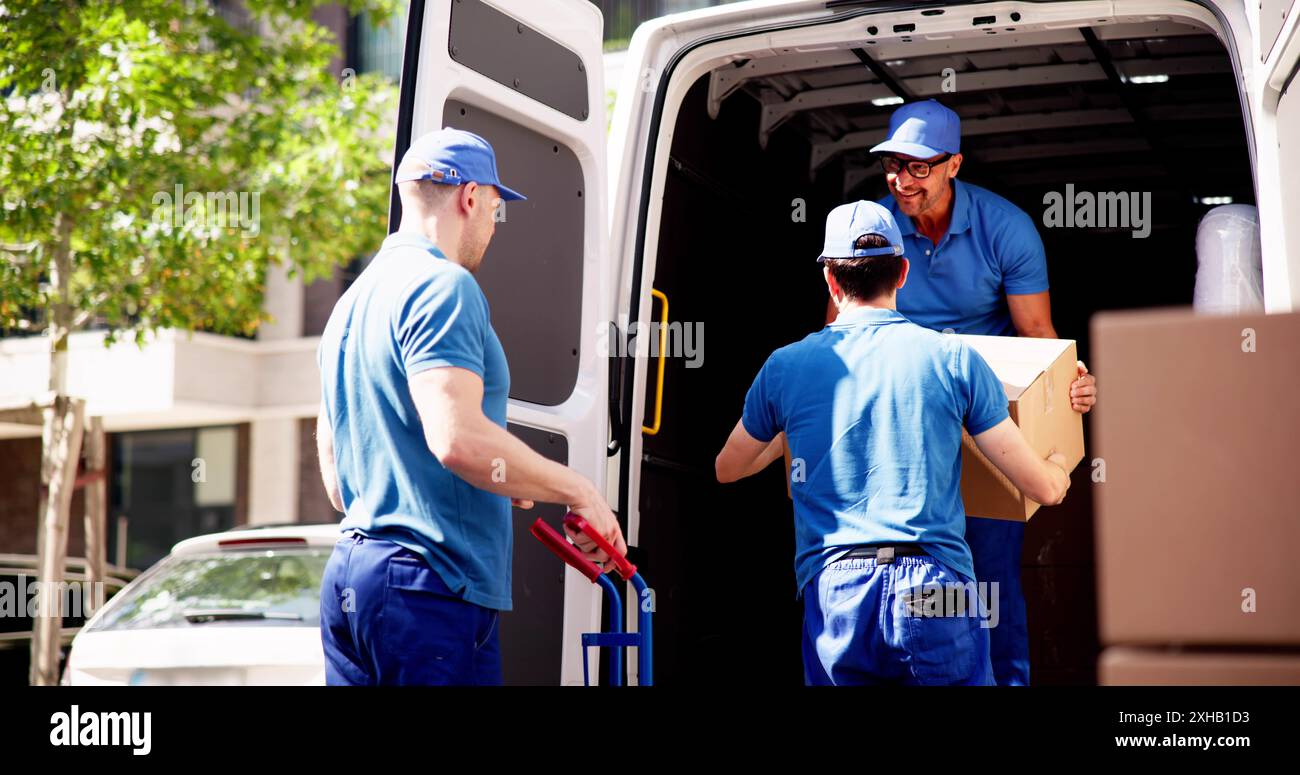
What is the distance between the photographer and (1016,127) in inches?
231

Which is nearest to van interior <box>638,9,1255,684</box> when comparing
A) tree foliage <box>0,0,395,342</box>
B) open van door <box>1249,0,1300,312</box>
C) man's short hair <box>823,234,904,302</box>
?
man's short hair <box>823,234,904,302</box>

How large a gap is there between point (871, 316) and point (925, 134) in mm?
1183

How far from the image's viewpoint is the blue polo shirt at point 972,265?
4688mm

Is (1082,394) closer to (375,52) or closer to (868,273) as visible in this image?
(868,273)

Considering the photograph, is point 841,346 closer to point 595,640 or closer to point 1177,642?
point 595,640

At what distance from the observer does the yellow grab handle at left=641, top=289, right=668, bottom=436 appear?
14.3ft

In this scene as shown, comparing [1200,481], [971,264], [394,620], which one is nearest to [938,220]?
[971,264]

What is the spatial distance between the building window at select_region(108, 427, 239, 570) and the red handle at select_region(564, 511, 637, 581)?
18.2 metres

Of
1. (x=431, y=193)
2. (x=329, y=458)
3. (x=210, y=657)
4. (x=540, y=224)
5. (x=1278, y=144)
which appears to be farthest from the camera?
(x=210, y=657)

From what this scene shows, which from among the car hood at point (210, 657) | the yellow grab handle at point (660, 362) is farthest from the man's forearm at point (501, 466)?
the car hood at point (210, 657)

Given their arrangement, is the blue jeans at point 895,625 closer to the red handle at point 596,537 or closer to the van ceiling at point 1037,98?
A: the red handle at point 596,537

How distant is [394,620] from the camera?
9.43 feet

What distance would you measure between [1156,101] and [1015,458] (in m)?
2.81
